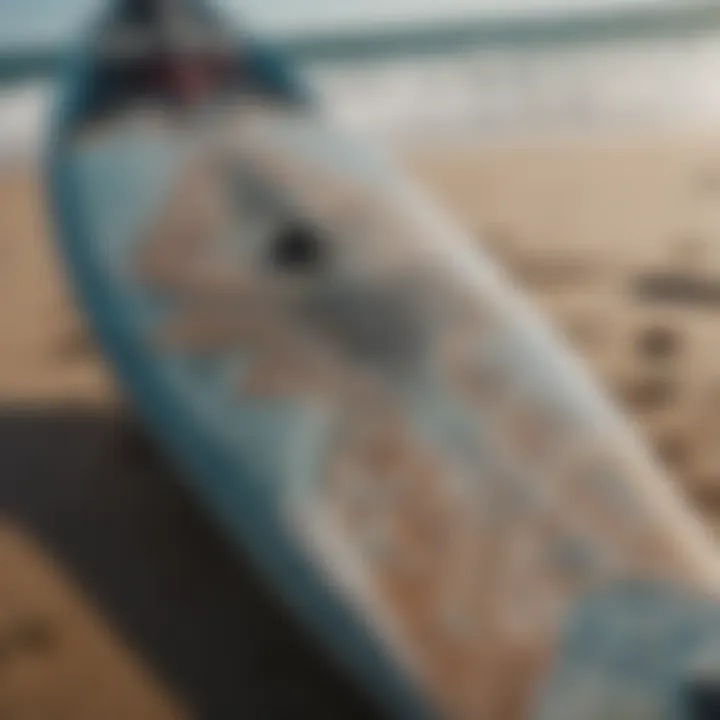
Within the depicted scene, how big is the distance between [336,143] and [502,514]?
169cm

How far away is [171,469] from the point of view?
291 centimetres

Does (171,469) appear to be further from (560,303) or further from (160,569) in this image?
(560,303)

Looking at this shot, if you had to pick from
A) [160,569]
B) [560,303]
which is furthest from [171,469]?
[560,303]

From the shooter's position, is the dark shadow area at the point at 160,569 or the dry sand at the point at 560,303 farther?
the dry sand at the point at 560,303

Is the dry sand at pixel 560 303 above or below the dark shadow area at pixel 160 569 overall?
above

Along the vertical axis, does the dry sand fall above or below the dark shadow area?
above

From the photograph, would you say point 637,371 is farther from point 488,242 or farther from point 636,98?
point 636,98

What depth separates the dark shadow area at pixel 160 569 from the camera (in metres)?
2.29

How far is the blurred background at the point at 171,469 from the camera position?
7.80ft

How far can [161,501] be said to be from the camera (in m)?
2.95

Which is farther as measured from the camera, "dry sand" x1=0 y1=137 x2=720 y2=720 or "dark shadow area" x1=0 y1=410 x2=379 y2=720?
"dry sand" x1=0 y1=137 x2=720 y2=720

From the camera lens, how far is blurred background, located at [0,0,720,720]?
2.38 meters

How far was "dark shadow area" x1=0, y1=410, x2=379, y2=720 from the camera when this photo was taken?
2.29 metres

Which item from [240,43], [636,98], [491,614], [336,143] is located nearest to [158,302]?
[336,143]
